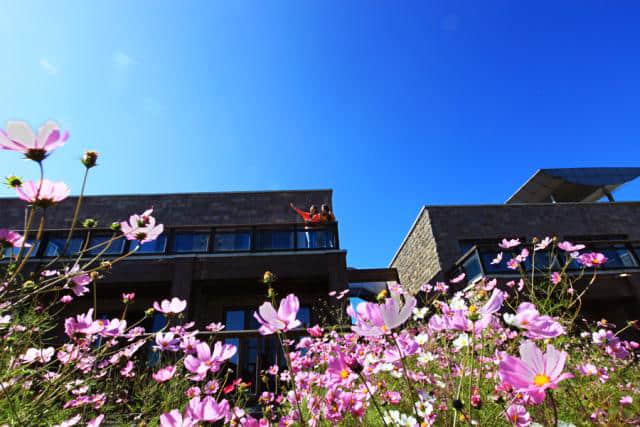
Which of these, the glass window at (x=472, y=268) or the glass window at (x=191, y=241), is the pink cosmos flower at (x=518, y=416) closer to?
the glass window at (x=191, y=241)

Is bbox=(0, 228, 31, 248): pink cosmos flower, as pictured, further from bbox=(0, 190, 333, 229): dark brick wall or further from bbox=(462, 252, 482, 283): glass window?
bbox=(0, 190, 333, 229): dark brick wall

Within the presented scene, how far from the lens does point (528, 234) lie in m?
10.5

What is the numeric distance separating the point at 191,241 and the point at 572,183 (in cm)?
1456

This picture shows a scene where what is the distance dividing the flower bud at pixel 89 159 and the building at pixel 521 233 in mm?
7949

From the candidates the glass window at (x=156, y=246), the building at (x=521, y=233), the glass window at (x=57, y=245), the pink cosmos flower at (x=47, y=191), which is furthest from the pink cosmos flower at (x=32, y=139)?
the building at (x=521, y=233)

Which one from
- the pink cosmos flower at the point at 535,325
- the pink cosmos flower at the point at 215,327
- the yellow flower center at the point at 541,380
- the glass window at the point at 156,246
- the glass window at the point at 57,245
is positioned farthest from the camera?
the glass window at the point at 156,246

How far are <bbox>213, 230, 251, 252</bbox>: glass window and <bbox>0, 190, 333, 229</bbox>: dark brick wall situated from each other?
3226 millimetres

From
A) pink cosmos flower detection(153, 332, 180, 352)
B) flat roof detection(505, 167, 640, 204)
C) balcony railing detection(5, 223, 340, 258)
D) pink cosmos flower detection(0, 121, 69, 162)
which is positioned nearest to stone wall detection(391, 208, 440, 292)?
balcony railing detection(5, 223, 340, 258)

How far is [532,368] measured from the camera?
1.90 ft

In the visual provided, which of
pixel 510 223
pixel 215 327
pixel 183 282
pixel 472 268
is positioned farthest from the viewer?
pixel 510 223

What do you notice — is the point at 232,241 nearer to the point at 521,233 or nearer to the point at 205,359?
the point at 205,359

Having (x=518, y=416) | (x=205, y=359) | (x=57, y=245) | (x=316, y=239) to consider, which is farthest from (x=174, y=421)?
(x=57, y=245)

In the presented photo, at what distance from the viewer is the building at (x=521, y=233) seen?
25.4 ft

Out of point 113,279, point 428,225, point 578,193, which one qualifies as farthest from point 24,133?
point 578,193
